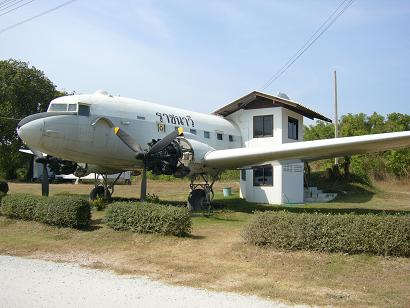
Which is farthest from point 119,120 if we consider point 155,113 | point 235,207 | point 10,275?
point 10,275

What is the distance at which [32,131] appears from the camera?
16.6 meters

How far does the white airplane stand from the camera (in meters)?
16.9

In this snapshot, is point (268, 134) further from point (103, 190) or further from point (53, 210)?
point (53, 210)

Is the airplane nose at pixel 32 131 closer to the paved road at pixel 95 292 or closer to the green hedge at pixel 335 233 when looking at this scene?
the paved road at pixel 95 292

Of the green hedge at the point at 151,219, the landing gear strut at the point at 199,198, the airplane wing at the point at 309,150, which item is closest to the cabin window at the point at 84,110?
the airplane wing at the point at 309,150

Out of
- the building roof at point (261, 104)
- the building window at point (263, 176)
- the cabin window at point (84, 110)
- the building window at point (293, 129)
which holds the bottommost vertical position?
the building window at point (263, 176)

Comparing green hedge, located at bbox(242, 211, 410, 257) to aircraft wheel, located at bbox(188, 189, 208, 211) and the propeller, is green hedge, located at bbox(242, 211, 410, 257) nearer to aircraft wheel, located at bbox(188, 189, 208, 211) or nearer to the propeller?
the propeller

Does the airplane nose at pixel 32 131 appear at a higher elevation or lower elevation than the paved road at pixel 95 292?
higher

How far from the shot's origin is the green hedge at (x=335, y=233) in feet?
31.7

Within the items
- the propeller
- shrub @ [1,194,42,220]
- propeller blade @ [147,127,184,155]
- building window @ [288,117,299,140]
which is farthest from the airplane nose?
building window @ [288,117,299,140]

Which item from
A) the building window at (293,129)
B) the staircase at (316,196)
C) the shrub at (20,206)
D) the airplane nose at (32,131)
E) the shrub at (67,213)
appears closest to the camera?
the shrub at (67,213)

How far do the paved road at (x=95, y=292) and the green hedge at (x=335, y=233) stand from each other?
11.6 ft

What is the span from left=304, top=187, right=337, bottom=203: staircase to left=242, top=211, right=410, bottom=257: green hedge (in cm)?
1729

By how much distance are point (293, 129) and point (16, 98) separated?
3541 cm
